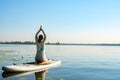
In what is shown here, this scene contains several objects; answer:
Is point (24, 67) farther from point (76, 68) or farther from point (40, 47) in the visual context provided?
point (76, 68)

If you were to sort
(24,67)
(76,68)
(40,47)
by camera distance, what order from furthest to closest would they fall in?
1. (76,68)
2. (40,47)
3. (24,67)

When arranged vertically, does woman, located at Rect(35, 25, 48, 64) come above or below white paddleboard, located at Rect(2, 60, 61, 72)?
above

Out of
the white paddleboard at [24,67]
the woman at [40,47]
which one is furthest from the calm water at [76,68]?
the woman at [40,47]

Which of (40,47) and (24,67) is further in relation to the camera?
(40,47)

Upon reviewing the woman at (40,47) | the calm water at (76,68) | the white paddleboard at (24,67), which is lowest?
the calm water at (76,68)

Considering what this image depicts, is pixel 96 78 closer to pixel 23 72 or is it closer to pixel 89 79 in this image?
pixel 89 79

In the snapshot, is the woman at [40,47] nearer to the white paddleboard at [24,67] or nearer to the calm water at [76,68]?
the white paddleboard at [24,67]

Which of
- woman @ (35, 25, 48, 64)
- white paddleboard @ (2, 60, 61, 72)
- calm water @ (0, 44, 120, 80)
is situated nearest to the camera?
calm water @ (0, 44, 120, 80)

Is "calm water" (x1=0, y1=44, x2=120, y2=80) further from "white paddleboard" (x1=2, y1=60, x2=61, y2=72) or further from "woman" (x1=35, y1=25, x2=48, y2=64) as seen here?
"woman" (x1=35, y1=25, x2=48, y2=64)

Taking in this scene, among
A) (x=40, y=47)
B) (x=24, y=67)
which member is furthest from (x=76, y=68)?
(x=24, y=67)

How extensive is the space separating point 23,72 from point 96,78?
5.34 meters

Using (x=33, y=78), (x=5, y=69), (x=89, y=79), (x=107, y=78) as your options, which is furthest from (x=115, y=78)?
(x=5, y=69)

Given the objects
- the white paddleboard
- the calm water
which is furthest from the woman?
the calm water

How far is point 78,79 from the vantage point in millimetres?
16688
